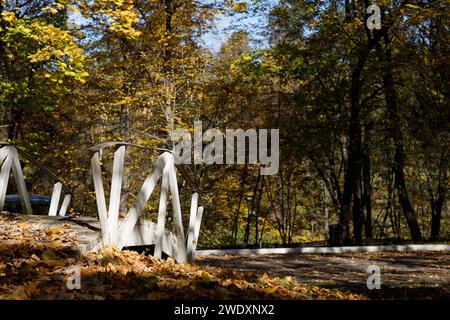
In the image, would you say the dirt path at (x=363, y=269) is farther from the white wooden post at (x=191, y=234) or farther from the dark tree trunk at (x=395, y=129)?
the dark tree trunk at (x=395, y=129)

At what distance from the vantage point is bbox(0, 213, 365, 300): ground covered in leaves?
3989 millimetres

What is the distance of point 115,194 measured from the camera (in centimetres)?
523

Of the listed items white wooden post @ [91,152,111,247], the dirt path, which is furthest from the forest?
white wooden post @ [91,152,111,247]

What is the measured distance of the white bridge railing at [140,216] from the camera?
5.17 metres

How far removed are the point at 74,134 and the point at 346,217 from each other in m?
13.1

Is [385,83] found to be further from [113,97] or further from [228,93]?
[113,97]

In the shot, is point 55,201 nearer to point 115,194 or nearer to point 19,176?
point 19,176

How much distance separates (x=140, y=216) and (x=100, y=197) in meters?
1.06

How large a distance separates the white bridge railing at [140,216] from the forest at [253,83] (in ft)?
25.2

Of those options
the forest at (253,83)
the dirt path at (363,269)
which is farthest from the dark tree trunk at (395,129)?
the dirt path at (363,269)

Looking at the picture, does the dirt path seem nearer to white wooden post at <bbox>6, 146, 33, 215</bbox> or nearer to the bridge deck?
the bridge deck

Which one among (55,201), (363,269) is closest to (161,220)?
(55,201)

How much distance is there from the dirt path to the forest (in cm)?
456

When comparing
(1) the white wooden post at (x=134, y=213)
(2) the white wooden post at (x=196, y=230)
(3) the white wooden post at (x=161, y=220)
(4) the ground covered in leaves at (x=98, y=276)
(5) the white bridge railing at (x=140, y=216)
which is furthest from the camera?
(2) the white wooden post at (x=196, y=230)
